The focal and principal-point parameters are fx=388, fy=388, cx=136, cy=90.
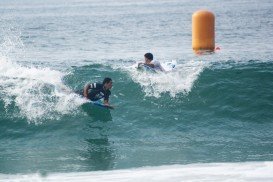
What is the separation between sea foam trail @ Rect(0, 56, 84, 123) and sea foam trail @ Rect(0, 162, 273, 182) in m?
3.60

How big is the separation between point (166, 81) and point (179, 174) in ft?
19.2

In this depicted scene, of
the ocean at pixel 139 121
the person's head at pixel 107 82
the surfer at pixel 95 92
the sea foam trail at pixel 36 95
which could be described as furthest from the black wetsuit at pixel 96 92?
the ocean at pixel 139 121

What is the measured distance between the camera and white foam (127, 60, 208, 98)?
12.2 m

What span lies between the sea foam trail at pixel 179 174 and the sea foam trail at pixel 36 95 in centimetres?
360

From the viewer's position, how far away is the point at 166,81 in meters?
12.6

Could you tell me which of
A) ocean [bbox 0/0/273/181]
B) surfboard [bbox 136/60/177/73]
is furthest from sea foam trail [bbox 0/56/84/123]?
surfboard [bbox 136/60/177/73]

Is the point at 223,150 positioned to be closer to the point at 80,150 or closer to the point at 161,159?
the point at 161,159

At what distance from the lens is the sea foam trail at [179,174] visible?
22.3 feet

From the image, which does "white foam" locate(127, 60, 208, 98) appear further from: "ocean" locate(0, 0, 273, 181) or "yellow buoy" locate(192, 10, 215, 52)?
"yellow buoy" locate(192, 10, 215, 52)

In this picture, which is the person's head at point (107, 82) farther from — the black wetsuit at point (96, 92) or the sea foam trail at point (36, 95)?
the sea foam trail at point (36, 95)

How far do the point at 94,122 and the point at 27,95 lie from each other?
254 centimetres

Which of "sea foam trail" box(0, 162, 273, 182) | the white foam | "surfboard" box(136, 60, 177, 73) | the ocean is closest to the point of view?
"sea foam trail" box(0, 162, 273, 182)

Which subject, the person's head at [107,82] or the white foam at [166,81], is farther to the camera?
the white foam at [166,81]

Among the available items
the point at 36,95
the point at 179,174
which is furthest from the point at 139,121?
the point at 179,174
